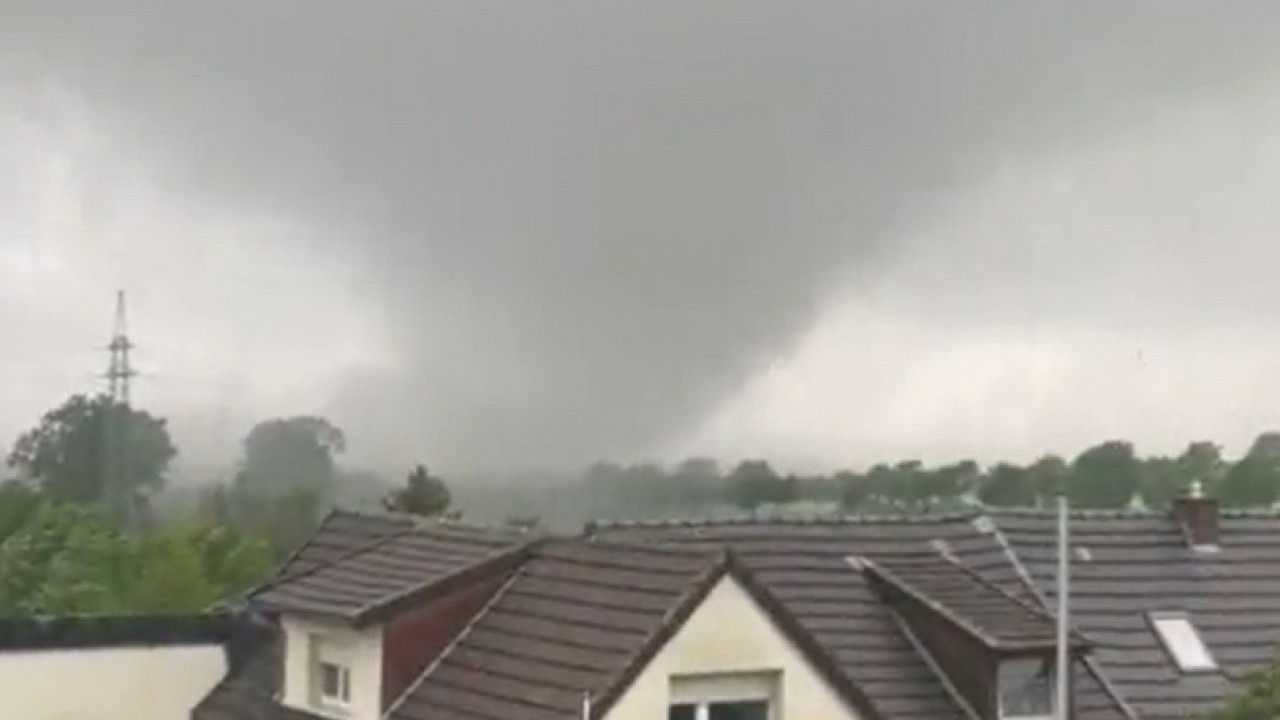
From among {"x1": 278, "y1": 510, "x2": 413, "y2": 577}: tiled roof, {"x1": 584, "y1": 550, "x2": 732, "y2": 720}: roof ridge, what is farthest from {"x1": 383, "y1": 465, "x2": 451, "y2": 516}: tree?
{"x1": 584, "y1": 550, "x2": 732, "y2": 720}: roof ridge

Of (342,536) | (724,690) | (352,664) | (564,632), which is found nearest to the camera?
(724,690)

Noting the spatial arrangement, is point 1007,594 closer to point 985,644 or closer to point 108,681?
point 985,644

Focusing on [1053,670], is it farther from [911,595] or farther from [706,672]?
[706,672]

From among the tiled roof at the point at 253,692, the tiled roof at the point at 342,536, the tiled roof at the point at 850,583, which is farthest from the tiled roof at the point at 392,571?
the tiled roof at the point at 850,583

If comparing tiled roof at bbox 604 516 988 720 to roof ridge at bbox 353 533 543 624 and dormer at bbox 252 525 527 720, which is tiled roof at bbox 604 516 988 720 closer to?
roof ridge at bbox 353 533 543 624

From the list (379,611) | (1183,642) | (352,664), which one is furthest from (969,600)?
(352,664)
